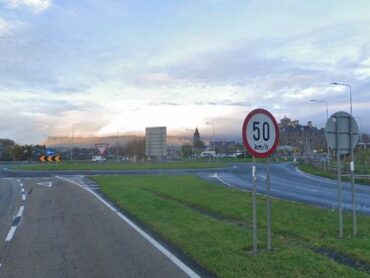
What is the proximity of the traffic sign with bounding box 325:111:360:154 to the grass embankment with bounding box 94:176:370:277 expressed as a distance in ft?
5.87

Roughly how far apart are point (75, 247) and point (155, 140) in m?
28.0

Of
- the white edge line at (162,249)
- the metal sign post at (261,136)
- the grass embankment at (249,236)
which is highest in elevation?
the metal sign post at (261,136)

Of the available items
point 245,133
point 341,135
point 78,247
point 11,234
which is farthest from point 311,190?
point 78,247

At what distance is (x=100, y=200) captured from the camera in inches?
842

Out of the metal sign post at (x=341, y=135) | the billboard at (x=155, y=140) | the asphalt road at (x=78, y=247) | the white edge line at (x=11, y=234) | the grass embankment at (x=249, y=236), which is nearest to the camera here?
the grass embankment at (x=249, y=236)

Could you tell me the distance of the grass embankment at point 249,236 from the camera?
26.4 feet

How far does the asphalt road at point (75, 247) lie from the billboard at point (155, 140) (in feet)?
67.1

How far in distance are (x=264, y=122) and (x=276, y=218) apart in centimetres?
498

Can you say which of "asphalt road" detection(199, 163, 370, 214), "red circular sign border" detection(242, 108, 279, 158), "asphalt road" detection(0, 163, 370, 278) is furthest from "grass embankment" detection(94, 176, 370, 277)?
"asphalt road" detection(199, 163, 370, 214)

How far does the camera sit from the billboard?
125ft

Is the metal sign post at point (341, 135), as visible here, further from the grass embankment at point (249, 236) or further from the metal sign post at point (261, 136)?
the metal sign post at point (261, 136)

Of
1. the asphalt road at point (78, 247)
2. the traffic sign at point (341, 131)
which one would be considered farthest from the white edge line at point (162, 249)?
the traffic sign at point (341, 131)

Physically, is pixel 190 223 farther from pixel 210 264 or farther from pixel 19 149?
pixel 19 149

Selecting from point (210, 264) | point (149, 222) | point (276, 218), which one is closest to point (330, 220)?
point (276, 218)
